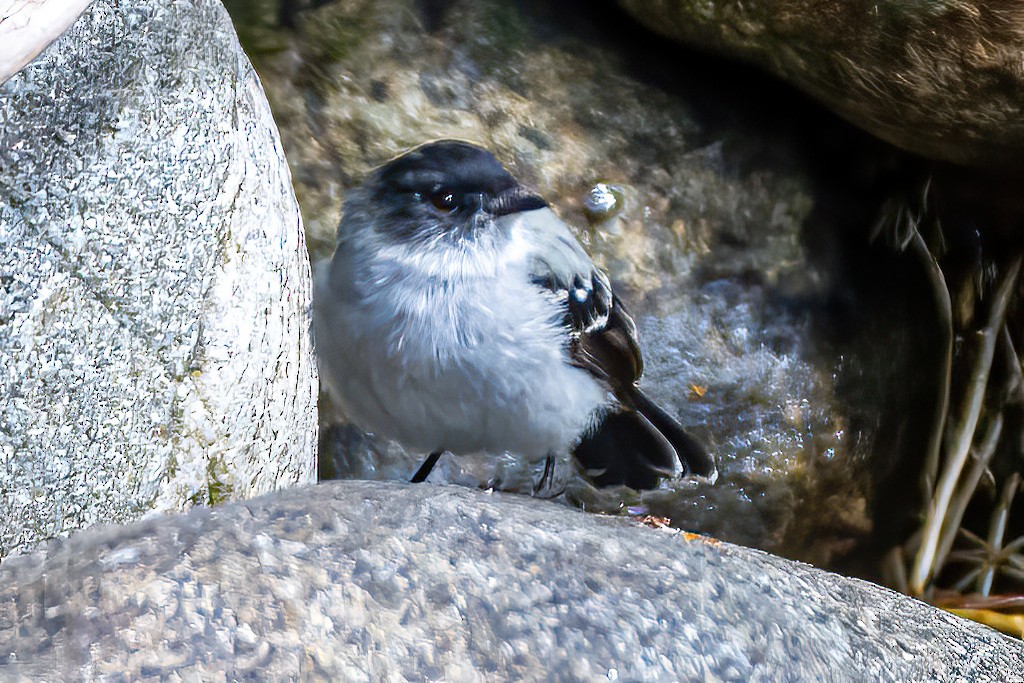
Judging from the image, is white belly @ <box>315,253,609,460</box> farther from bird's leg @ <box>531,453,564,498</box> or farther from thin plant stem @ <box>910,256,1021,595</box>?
thin plant stem @ <box>910,256,1021,595</box>

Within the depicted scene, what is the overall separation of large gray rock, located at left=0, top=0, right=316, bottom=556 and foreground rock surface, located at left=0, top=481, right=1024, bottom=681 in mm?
90

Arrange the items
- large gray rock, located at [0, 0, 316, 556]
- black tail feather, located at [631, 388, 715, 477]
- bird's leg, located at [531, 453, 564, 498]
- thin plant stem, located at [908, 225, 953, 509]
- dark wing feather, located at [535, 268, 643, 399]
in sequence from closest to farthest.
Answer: large gray rock, located at [0, 0, 316, 556], dark wing feather, located at [535, 268, 643, 399], black tail feather, located at [631, 388, 715, 477], bird's leg, located at [531, 453, 564, 498], thin plant stem, located at [908, 225, 953, 509]

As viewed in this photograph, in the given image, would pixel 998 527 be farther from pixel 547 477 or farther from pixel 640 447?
pixel 547 477

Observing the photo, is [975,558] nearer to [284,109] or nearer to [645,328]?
[645,328]

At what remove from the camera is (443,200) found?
72.2 inches

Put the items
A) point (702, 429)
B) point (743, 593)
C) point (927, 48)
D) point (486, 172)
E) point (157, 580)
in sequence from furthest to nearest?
1. point (702, 429)
2. point (927, 48)
3. point (486, 172)
4. point (743, 593)
5. point (157, 580)

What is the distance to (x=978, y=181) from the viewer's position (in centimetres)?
243

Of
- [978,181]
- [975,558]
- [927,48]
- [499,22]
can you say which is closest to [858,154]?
[978,181]

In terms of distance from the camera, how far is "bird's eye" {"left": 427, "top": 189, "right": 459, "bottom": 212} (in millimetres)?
1829

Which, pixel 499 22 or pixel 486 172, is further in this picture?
pixel 499 22

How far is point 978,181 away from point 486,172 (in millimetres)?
1468

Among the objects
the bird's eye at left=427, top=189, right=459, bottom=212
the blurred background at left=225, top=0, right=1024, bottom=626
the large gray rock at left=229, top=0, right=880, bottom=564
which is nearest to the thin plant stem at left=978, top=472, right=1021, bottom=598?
the blurred background at left=225, top=0, right=1024, bottom=626

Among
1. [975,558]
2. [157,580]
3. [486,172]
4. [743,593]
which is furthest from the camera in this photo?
[975,558]

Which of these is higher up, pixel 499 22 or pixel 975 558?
pixel 499 22
